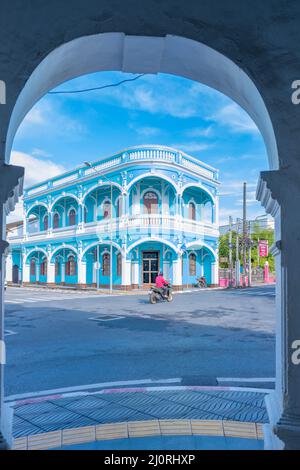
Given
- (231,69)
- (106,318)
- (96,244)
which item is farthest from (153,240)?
(231,69)

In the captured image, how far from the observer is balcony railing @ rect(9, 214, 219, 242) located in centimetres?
2267

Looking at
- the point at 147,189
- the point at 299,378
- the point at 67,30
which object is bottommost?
the point at 299,378

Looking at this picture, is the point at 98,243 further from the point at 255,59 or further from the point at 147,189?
the point at 255,59

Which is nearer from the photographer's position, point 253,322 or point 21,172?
point 21,172

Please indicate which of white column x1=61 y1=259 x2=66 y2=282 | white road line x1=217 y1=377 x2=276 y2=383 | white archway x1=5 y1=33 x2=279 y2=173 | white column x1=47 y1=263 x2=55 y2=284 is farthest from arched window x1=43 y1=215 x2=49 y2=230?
white archway x1=5 y1=33 x2=279 y2=173

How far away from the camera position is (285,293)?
262cm

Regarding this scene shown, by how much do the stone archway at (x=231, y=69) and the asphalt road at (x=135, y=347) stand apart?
3051 mm

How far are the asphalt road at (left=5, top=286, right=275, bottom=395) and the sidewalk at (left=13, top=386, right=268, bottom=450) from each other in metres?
0.56

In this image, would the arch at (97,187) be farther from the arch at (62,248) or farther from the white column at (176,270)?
the white column at (176,270)

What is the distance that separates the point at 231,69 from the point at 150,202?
2096 centimetres

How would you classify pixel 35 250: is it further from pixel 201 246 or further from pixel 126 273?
pixel 201 246

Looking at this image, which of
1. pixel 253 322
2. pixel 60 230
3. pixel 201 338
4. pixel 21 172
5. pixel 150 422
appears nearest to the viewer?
pixel 21 172

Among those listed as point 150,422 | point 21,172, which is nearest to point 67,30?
point 21,172

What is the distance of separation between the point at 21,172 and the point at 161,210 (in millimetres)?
21206
